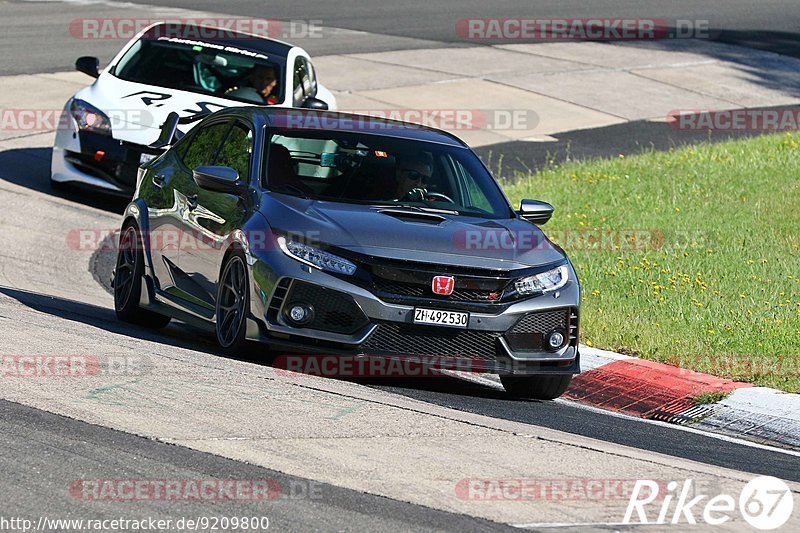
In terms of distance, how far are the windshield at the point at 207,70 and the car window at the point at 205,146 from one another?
526 centimetres

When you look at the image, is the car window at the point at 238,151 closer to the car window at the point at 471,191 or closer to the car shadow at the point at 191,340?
the car shadow at the point at 191,340

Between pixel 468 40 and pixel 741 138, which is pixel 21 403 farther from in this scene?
pixel 468 40

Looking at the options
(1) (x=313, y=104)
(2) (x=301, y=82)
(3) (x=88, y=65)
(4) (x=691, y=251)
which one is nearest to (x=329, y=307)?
(4) (x=691, y=251)

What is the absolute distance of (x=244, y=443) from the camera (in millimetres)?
6941

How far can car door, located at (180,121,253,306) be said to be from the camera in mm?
9430

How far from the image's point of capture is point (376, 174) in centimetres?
977

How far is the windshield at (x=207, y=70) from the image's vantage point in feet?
53.2

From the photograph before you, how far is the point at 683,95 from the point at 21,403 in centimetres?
2110

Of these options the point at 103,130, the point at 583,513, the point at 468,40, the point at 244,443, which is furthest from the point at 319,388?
the point at 468,40

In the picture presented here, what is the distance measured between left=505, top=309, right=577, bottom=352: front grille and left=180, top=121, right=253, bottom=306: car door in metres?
1.78

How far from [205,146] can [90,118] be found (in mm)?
5321
